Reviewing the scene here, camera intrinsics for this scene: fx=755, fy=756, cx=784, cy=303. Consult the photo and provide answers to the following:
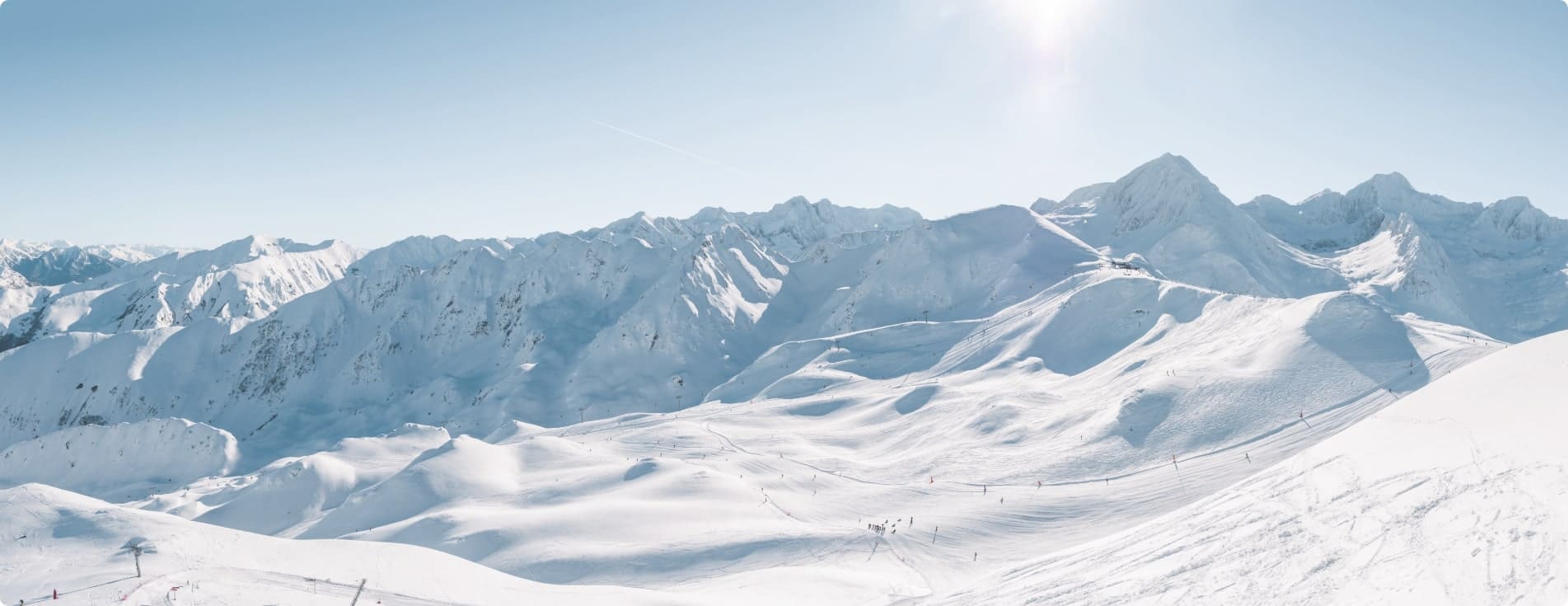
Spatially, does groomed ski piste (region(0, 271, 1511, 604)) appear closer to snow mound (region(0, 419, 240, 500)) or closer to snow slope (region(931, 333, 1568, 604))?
snow slope (region(931, 333, 1568, 604))

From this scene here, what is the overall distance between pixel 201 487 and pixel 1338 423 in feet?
489

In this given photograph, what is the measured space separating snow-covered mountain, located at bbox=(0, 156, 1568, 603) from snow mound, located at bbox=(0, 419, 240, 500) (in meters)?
0.46

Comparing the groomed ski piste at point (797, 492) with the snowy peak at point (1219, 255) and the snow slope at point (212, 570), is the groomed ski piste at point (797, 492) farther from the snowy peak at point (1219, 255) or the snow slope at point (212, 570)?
the snowy peak at point (1219, 255)

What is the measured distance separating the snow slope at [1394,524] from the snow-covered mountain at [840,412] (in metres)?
16.3

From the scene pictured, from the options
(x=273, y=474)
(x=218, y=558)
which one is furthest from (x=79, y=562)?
(x=273, y=474)

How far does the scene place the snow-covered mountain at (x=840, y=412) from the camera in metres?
52.7

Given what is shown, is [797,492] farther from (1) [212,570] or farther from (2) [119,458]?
(2) [119,458]

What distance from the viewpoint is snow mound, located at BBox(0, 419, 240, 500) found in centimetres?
13125

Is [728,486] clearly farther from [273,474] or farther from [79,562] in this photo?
[273,474]

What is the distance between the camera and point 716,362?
168 meters

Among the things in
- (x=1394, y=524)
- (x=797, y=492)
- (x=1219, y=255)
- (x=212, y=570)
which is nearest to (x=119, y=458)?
(x=212, y=570)

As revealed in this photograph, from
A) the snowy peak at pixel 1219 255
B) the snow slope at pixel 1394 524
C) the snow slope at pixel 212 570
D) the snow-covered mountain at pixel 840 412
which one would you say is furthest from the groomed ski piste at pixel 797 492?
the snowy peak at pixel 1219 255

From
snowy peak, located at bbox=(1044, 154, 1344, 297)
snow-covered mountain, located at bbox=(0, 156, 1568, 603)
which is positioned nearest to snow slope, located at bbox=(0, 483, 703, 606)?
snow-covered mountain, located at bbox=(0, 156, 1568, 603)

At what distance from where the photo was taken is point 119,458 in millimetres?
135250
